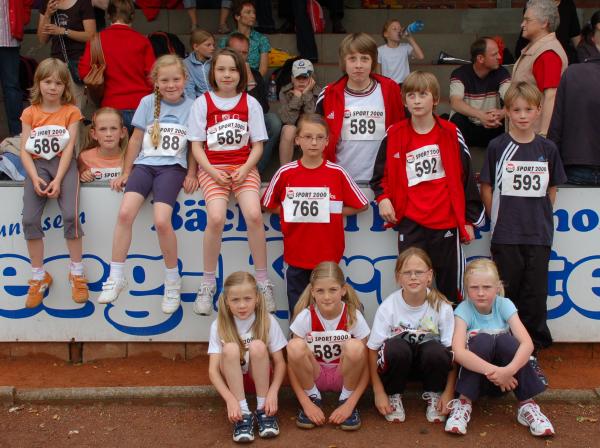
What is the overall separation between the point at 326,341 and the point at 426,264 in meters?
0.73

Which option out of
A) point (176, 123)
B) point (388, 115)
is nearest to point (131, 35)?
point (176, 123)

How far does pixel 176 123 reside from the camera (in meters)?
5.81

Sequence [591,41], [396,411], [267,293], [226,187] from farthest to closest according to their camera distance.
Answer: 1. [591,41]
2. [267,293]
3. [226,187]
4. [396,411]

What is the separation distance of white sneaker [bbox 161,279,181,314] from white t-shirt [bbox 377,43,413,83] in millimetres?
3909

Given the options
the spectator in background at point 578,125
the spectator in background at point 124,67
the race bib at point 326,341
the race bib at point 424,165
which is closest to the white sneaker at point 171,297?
the race bib at point 326,341

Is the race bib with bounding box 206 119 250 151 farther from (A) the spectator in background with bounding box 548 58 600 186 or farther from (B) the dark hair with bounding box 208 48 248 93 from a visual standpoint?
(A) the spectator in background with bounding box 548 58 600 186

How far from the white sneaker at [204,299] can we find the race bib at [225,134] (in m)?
0.88

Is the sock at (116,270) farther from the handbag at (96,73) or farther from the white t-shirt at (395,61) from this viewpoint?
the white t-shirt at (395,61)

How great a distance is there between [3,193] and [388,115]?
2546 millimetres

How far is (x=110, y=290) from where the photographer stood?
5.56 meters

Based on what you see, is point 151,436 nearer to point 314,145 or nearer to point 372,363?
point 372,363

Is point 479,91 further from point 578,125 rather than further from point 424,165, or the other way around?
point 424,165

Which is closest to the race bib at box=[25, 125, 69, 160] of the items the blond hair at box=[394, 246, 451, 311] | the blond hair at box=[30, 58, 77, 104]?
the blond hair at box=[30, 58, 77, 104]

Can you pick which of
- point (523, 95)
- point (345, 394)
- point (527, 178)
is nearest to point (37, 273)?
point (345, 394)
